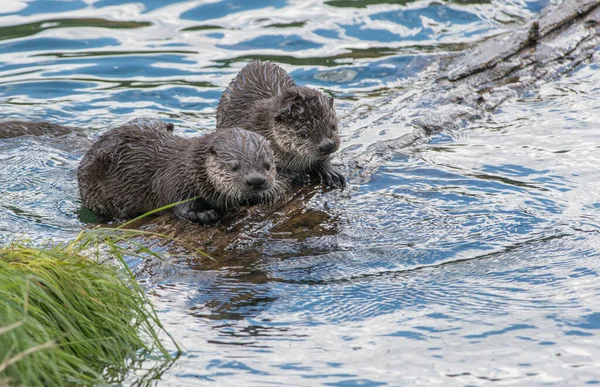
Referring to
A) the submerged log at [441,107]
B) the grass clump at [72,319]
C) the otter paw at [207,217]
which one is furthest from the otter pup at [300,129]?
the grass clump at [72,319]

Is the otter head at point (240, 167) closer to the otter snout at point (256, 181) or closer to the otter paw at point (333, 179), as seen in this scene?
the otter snout at point (256, 181)

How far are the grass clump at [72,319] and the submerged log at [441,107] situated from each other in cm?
107

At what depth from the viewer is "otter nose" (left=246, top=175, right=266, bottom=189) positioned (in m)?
5.27

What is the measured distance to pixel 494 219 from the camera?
211 inches

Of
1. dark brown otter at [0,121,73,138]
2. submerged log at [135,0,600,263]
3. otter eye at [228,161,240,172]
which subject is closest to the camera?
submerged log at [135,0,600,263]

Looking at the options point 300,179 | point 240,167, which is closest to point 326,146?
point 300,179

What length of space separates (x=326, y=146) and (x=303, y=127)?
0.85ft

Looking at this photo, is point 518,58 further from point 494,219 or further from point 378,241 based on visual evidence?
point 378,241

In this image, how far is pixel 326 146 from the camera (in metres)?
6.04

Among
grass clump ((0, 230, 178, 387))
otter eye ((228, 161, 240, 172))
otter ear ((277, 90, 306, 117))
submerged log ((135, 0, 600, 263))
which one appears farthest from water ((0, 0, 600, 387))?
otter ear ((277, 90, 306, 117))

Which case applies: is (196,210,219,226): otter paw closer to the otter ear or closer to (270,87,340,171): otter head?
(270,87,340,171): otter head

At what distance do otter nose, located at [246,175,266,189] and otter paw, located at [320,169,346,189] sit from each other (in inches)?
32.6

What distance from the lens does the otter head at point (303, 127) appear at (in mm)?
6168

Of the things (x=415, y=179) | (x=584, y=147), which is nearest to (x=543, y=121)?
(x=584, y=147)
